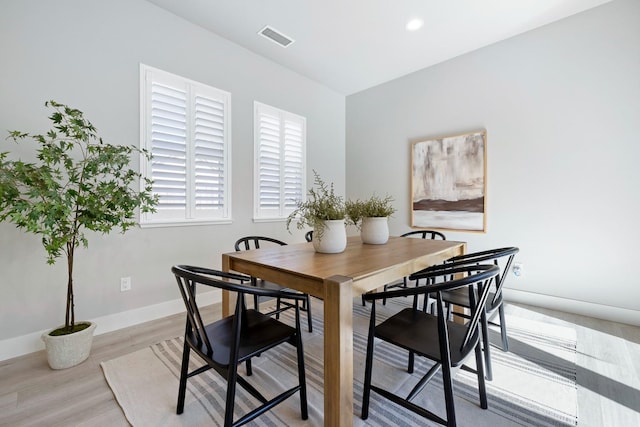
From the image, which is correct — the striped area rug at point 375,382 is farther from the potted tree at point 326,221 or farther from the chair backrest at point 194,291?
the potted tree at point 326,221

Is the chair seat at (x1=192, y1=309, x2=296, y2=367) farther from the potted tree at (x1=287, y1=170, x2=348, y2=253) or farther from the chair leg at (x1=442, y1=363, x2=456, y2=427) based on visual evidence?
the chair leg at (x1=442, y1=363, x2=456, y2=427)

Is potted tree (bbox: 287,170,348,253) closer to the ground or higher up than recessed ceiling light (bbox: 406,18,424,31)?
closer to the ground

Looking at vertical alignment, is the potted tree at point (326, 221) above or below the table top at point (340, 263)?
above

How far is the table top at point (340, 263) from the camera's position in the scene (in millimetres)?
1312

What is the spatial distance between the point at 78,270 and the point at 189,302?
5.62ft

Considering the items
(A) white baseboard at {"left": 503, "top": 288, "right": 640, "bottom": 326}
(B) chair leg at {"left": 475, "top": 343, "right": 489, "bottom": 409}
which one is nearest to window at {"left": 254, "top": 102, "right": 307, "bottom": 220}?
(B) chair leg at {"left": 475, "top": 343, "right": 489, "bottom": 409}

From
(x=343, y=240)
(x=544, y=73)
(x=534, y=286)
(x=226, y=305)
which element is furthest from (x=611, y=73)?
(x=226, y=305)

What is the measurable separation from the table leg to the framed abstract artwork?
2.73m

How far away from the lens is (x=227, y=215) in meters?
3.10

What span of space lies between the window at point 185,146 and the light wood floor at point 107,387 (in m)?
1.07

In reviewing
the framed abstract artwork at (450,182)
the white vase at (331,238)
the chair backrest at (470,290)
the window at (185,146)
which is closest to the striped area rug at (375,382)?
the chair backrest at (470,290)

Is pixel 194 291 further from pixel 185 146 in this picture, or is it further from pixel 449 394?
pixel 185 146

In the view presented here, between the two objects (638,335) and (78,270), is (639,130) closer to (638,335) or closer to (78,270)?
(638,335)

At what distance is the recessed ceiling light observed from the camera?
9.00ft
